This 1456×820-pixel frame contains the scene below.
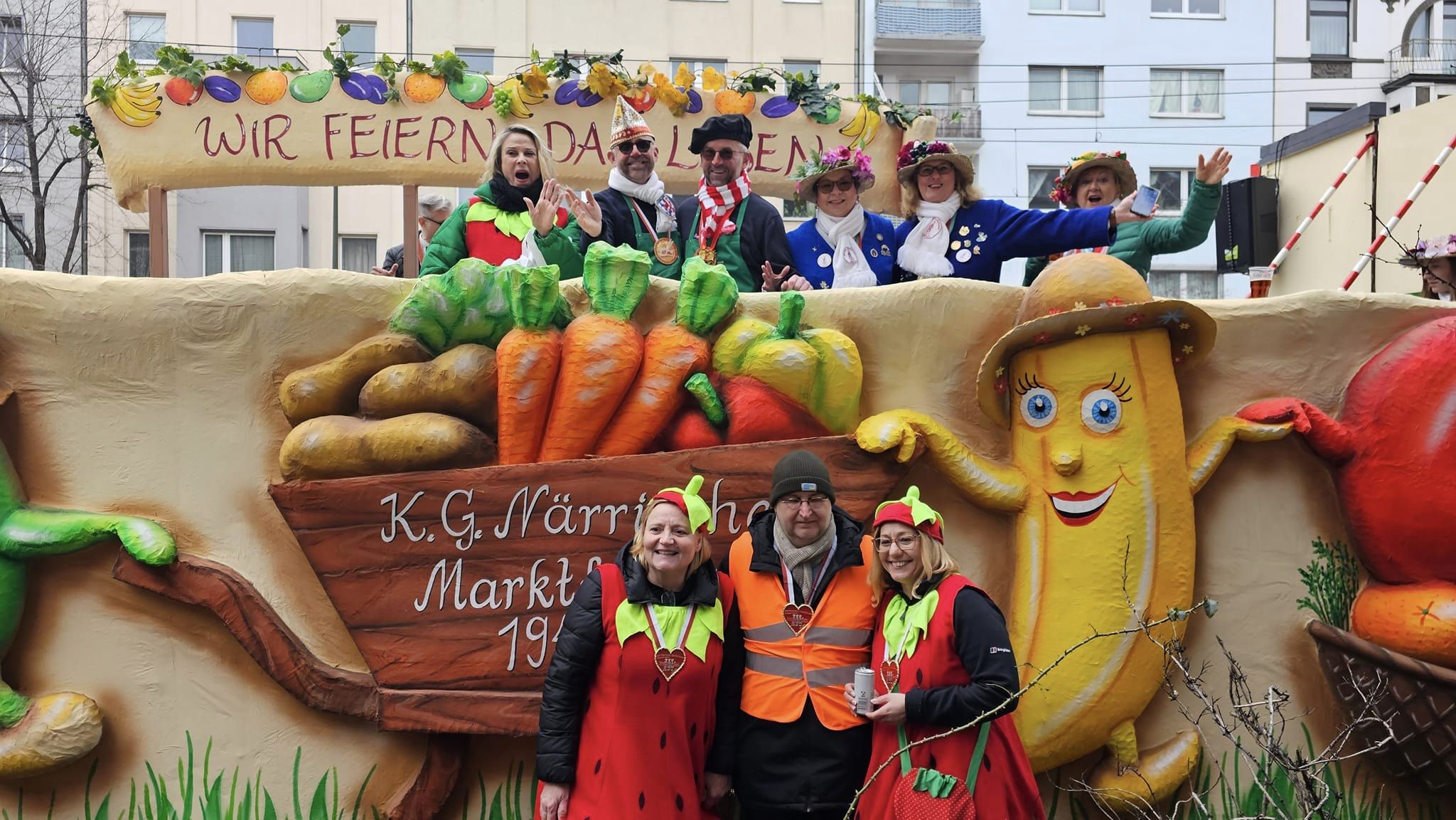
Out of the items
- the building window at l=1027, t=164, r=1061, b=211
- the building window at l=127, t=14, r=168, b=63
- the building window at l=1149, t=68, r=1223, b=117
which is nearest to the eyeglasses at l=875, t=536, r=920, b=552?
the building window at l=127, t=14, r=168, b=63

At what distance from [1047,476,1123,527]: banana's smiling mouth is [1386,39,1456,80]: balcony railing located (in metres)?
24.0

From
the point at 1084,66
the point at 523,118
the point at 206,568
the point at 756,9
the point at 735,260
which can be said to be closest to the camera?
the point at 206,568

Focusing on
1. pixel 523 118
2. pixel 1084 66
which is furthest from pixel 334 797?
pixel 1084 66

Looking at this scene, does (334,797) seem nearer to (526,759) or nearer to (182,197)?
(526,759)

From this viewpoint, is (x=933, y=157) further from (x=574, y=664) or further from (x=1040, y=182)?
(x=1040, y=182)

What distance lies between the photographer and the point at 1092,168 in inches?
192

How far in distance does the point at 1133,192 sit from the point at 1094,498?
1502 millimetres

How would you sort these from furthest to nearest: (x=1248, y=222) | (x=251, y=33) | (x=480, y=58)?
(x=480, y=58) → (x=251, y=33) → (x=1248, y=222)

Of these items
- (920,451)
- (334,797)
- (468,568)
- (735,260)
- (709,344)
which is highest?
(735,260)

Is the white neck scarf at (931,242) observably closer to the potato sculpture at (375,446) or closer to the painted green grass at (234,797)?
A: the potato sculpture at (375,446)

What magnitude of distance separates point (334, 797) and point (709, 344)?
1770mm

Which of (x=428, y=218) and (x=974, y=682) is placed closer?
(x=974, y=682)

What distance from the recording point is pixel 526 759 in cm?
395

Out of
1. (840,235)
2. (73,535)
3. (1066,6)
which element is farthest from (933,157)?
(1066,6)
